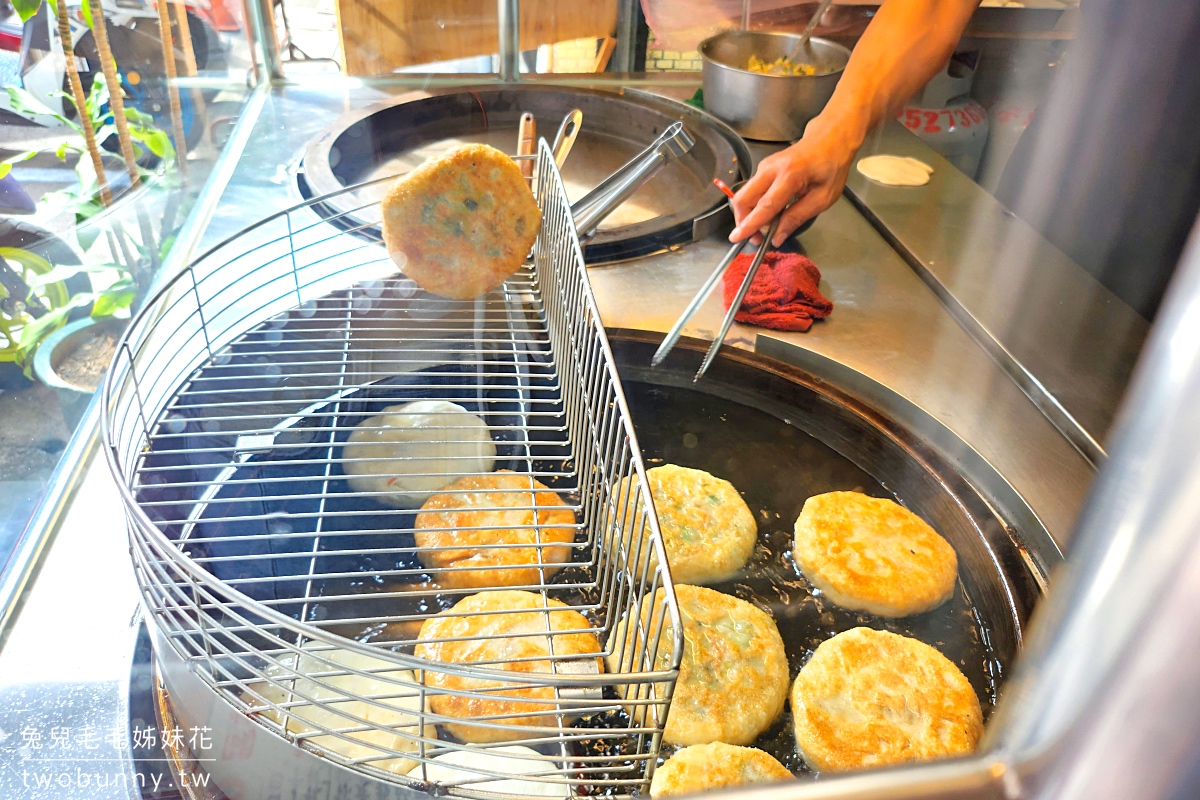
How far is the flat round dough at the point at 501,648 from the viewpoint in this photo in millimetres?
773

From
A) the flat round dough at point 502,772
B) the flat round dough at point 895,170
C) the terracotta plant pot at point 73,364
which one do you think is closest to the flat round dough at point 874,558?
the flat round dough at point 502,772

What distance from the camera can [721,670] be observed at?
843 millimetres

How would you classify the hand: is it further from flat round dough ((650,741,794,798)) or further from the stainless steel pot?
flat round dough ((650,741,794,798))

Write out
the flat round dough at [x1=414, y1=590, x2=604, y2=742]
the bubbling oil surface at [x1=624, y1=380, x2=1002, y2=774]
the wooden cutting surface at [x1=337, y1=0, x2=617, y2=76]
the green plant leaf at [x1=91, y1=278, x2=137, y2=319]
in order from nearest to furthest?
the flat round dough at [x1=414, y1=590, x2=604, y2=742] → the bubbling oil surface at [x1=624, y1=380, x2=1002, y2=774] → the green plant leaf at [x1=91, y1=278, x2=137, y2=319] → the wooden cutting surface at [x1=337, y1=0, x2=617, y2=76]

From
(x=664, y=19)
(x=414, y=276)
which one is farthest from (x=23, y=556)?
(x=664, y=19)

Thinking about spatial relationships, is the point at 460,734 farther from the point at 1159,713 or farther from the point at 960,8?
the point at 960,8

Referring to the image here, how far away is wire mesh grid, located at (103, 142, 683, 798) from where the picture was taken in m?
0.68

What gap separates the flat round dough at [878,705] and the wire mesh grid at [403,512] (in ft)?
0.56

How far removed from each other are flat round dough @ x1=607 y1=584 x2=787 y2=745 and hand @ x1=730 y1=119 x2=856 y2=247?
24.9 inches

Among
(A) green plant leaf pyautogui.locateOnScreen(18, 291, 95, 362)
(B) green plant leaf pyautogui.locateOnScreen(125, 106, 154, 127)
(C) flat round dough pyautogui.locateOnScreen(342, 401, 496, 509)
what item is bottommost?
(C) flat round dough pyautogui.locateOnScreen(342, 401, 496, 509)

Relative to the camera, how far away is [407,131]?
175cm

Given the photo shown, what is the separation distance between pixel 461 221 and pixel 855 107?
78 centimetres

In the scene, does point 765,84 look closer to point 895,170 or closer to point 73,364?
point 895,170

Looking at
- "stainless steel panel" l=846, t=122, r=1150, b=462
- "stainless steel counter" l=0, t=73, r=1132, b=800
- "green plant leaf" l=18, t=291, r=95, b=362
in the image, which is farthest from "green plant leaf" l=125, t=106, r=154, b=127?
"stainless steel panel" l=846, t=122, r=1150, b=462
